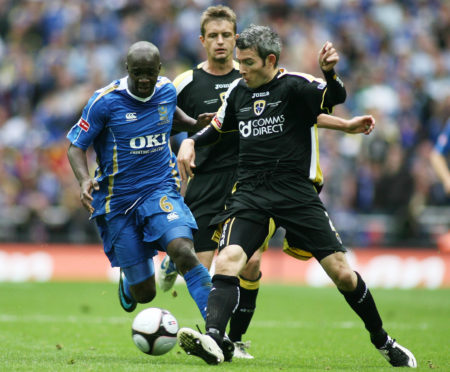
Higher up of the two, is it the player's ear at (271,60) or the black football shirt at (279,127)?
the player's ear at (271,60)

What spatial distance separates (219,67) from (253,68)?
163 centimetres

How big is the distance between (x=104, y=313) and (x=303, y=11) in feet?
39.6

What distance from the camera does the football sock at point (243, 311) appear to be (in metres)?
7.98

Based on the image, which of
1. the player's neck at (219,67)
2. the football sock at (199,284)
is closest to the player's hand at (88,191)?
the football sock at (199,284)

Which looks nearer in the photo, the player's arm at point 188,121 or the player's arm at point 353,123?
the player's arm at point 353,123

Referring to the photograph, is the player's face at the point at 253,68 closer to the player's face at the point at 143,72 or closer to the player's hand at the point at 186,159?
the player's hand at the point at 186,159

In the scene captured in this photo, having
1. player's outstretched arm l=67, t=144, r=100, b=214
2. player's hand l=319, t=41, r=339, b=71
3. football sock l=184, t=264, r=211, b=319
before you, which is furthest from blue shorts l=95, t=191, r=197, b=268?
player's hand l=319, t=41, r=339, b=71

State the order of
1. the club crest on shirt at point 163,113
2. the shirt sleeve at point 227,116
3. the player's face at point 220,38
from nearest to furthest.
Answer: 1. the shirt sleeve at point 227,116
2. the club crest on shirt at point 163,113
3. the player's face at point 220,38

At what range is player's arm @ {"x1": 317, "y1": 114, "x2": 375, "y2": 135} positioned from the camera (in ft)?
22.8

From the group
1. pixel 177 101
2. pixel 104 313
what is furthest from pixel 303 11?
pixel 177 101

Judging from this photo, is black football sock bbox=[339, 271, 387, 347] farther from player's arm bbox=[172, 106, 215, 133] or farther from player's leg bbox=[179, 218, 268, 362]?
player's arm bbox=[172, 106, 215, 133]

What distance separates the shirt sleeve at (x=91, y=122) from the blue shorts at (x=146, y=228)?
748 mm

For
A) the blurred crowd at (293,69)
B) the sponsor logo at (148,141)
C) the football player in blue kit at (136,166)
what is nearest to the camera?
the football player in blue kit at (136,166)

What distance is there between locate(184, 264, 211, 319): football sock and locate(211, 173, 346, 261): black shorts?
0.45 m
